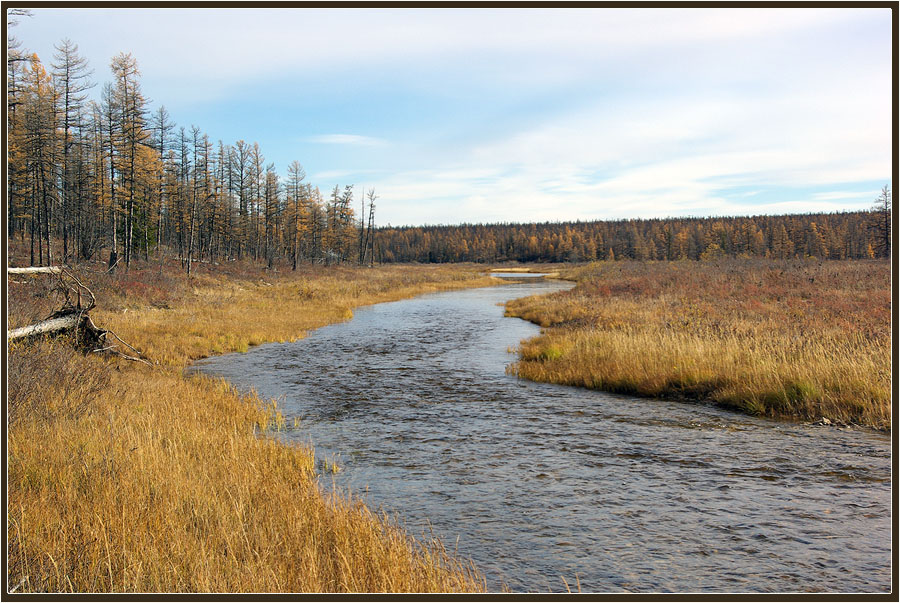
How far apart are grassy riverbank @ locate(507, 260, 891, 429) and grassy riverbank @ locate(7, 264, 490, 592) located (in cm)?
825

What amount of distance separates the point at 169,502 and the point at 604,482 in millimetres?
5282

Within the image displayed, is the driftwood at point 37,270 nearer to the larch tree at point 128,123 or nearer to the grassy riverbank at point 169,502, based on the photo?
the grassy riverbank at point 169,502

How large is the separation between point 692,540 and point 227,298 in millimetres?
32054

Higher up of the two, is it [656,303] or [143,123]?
[143,123]

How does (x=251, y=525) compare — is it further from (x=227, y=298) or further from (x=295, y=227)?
(x=295, y=227)

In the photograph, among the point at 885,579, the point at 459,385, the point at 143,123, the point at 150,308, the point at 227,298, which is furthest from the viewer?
the point at 143,123

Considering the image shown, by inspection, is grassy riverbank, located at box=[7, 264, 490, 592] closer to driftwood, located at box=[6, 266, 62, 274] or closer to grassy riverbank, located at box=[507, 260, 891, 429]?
driftwood, located at box=[6, 266, 62, 274]

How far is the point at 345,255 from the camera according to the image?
95.3m

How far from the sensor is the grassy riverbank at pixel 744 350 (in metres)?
11.2

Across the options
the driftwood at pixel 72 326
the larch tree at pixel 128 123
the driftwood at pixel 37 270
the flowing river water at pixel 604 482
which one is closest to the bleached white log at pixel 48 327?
the driftwood at pixel 72 326

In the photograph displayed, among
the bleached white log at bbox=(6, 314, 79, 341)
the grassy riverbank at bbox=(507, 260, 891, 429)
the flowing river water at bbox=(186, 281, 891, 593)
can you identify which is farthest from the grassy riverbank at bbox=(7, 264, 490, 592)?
the grassy riverbank at bbox=(507, 260, 891, 429)

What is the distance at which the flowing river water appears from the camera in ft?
18.5

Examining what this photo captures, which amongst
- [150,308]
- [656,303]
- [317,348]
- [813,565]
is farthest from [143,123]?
[813,565]

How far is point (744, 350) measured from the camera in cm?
1418
